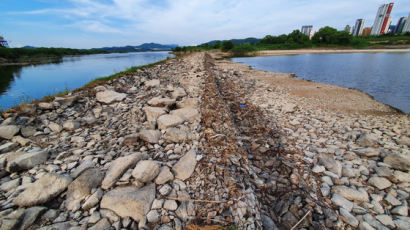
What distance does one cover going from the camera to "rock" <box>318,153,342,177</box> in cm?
337

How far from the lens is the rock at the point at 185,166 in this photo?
2.36 m

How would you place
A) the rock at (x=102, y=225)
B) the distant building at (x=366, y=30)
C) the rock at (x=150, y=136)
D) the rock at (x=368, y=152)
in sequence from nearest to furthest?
the rock at (x=102, y=225), the rock at (x=150, y=136), the rock at (x=368, y=152), the distant building at (x=366, y=30)

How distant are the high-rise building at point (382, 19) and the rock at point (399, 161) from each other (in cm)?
16302

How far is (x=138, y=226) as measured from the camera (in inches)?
68.5

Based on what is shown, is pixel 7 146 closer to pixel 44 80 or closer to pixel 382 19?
pixel 44 80

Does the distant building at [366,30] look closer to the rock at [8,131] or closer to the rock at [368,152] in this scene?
the rock at [368,152]

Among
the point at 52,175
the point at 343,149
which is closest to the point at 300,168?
the point at 343,149

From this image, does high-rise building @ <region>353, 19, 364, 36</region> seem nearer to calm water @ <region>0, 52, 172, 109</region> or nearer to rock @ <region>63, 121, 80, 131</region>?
calm water @ <region>0, 52, 172, 109</region>

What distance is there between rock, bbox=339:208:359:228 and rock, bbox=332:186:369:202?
42 centimetres

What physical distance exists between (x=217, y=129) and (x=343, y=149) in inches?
138

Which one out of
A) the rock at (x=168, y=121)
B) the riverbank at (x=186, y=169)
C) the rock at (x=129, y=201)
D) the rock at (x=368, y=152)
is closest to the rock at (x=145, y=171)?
the riverbank at (x=186, y=169)

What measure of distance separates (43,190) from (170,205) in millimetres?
1602

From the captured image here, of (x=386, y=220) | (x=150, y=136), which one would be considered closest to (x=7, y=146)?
(x=150, y=136)

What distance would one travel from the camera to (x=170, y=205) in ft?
6.36
